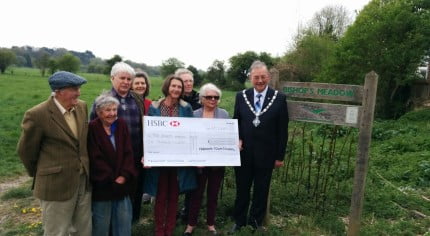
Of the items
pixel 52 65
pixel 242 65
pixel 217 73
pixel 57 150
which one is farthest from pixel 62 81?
pixel 52 65

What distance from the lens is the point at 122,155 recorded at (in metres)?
4.12

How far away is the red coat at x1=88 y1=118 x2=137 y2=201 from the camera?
4012 mm

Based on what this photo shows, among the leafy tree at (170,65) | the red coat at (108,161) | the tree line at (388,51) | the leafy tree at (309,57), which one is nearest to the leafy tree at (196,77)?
the leafy tree at (170,65)

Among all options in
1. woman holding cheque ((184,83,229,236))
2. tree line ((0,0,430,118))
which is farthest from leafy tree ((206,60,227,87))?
woman holding cheque ((184,83,229,236))

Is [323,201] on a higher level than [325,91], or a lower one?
lower

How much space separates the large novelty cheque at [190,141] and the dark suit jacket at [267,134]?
156 mm

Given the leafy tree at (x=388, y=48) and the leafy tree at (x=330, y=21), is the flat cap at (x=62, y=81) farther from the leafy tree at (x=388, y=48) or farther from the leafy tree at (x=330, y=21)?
the leafy tree at (x=330, y=21)

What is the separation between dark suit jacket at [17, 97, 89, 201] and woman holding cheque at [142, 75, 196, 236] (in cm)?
108

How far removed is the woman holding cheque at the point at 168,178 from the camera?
4621 mm

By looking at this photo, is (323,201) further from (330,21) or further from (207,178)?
(330,21)

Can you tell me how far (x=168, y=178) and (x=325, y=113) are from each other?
221 centimetres

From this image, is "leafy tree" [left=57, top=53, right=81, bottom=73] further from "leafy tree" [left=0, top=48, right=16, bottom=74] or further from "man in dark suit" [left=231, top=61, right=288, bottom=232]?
"man in dark suit" [left=231, top=61, right=288, bottom=232]

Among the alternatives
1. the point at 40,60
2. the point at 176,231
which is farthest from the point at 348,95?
the point at 40,60

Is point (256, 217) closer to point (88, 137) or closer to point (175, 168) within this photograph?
point (175, 168)
